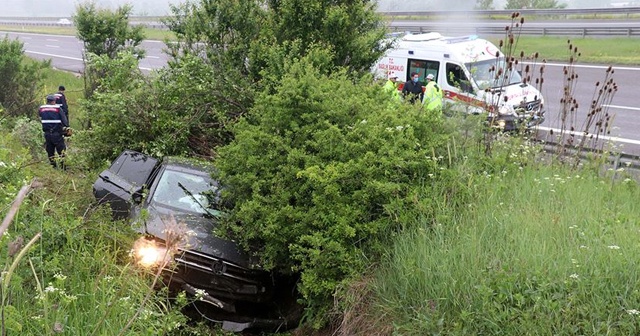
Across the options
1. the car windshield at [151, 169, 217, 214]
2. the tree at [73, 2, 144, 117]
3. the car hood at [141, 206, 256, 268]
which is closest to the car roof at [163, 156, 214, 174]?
the car windshield at [151, 169, 217, 214]

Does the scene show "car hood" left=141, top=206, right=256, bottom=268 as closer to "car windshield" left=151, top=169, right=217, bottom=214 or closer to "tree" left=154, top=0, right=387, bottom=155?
"car windshield" left=151, top=169, right=217, bottom=214

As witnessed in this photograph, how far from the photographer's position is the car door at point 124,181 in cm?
667

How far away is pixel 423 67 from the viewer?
15312 millimetres

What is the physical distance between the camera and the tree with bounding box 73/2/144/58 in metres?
16.4

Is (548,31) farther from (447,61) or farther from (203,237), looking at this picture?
(203,237)

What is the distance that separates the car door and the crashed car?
0.01 m

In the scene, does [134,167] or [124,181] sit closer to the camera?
[124,181]

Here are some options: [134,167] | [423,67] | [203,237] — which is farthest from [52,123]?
[423,67]

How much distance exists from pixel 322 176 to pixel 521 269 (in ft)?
6.56

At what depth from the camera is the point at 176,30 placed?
10273mm

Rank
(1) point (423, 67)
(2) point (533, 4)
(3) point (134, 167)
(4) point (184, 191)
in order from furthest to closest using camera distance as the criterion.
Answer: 1. (2) point (533, 4)
2. (1) point (423, 67)
3. (3) point (134, 167)
4. (4) point (184, 191)

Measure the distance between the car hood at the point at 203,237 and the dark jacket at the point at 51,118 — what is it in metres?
5.96

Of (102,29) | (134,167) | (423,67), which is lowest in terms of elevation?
(134,167)

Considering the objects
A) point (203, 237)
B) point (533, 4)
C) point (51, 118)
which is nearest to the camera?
point (203, 237)
